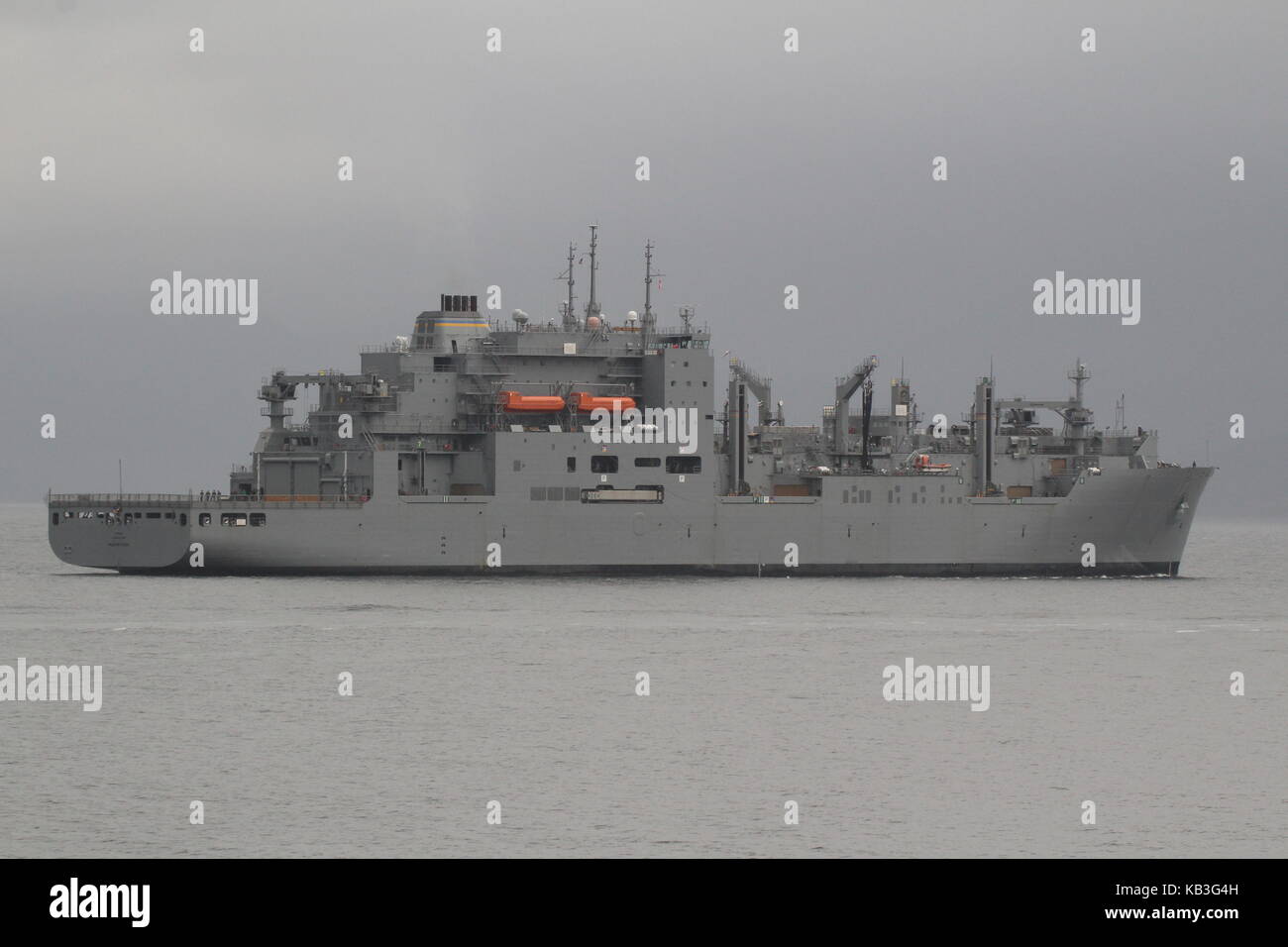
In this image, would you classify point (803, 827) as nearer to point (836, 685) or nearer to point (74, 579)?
point (836, 685)

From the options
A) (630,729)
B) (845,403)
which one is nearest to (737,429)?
(845,403)

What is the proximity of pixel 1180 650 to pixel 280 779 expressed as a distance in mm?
21603

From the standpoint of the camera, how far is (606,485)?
5153 centimetres

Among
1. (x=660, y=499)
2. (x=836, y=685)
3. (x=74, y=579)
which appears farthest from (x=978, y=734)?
(x=74, y=579)

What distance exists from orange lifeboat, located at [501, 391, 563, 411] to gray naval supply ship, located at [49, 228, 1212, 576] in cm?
7

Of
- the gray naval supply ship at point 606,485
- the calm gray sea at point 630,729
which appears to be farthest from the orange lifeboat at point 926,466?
the calm gray sea at point 630,729

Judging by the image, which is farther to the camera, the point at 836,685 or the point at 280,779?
the point at 836,685

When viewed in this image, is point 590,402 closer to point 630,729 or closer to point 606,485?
point 606,485

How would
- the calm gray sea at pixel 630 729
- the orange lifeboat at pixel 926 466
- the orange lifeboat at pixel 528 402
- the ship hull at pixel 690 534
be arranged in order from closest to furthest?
the calm gray sea at pixel 630 729, the ship hull at pixel 690 534, the orange lifeboat at pixel 528 402, the orange lifeboat at pixel 926 466

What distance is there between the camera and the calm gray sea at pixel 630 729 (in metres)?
20.9

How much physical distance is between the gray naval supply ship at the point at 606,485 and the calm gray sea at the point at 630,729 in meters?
3.82

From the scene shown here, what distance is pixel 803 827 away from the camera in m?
21.1

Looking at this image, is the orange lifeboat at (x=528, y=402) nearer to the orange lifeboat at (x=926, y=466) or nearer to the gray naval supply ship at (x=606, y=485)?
the gray naval supply ship at (x=606, y=485)
